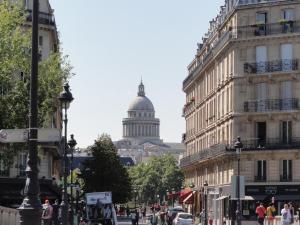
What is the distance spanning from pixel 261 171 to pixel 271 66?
26.7ft

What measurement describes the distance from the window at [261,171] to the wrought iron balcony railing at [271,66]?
7.03m

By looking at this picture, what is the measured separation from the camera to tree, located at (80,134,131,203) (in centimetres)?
9719

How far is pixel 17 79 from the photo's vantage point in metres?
32.7

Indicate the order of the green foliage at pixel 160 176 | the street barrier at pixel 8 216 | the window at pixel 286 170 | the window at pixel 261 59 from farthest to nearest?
the green foliage at pixel 160 176 → the window at pixel 261 59 → the window at pixel 286 170 → the street barrier at pixel 8 216

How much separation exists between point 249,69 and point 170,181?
118208 millimetres

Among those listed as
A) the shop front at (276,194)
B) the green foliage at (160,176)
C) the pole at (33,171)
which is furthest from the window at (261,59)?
the green foliage at (160,176)

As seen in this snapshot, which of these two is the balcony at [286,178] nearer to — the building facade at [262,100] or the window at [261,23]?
the building facade at [262,100]

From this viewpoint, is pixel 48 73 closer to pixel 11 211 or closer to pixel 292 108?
pixel 11 211

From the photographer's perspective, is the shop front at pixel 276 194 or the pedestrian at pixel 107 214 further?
the shop front at pixel 276 194

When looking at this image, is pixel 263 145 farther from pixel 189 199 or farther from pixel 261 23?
pixel 189 199

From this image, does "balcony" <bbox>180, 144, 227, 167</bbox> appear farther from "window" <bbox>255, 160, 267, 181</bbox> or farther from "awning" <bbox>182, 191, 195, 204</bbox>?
"awning" <bbox>182, 191, 195, 204</bbox>

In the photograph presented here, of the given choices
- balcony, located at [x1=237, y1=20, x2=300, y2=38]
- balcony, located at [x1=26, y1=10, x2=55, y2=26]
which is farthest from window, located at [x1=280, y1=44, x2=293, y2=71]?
balcony, located at [x1=26, y1=10, x2=55, y2=26]

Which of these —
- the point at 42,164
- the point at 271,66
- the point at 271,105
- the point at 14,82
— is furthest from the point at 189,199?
the point at 14,82

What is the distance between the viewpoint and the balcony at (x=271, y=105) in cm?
6450
